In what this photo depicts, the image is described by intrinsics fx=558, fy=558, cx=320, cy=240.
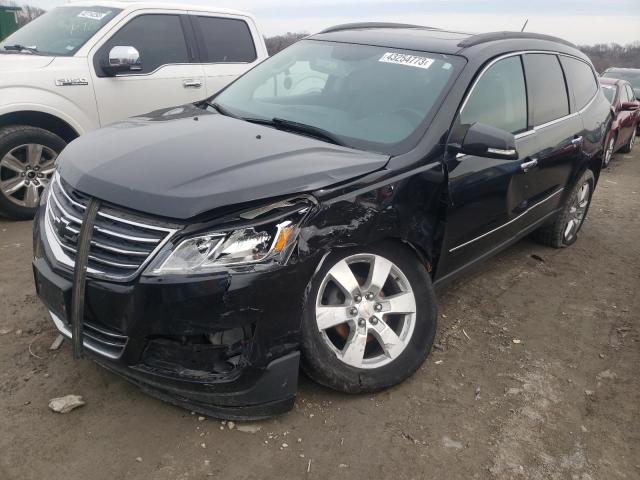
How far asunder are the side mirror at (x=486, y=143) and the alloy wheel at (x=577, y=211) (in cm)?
233

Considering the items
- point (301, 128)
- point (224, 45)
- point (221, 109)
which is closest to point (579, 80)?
point (301, 128)

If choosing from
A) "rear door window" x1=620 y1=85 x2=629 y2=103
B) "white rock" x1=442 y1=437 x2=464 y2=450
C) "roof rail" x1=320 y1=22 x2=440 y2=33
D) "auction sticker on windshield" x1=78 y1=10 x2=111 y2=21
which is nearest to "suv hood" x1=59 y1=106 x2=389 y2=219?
"white rock" x1=442 y1=437 x2=464 y2=450

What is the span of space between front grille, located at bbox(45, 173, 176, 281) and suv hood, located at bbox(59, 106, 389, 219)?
0.20 ft

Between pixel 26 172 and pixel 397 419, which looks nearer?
pixel 397 419

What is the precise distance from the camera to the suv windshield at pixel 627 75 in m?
15.0

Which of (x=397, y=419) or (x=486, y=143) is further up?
(x=486, y=143)

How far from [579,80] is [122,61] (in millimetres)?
3944

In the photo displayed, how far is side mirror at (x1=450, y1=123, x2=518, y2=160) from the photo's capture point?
2.89 m

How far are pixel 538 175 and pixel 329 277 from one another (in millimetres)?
2065

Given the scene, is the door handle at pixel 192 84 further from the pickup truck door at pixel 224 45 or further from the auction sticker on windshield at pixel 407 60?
the auction sticker on windshield at pixel 407 60

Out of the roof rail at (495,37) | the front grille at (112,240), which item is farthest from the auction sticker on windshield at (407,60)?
the front grille at (112,240)

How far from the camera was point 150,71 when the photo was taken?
546 cm

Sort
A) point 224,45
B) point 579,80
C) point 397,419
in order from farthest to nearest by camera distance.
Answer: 1. point 224,45
2. point 579,80
3. point 397,419

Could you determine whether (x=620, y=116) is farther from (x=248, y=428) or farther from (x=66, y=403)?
(x=66, y=403)
